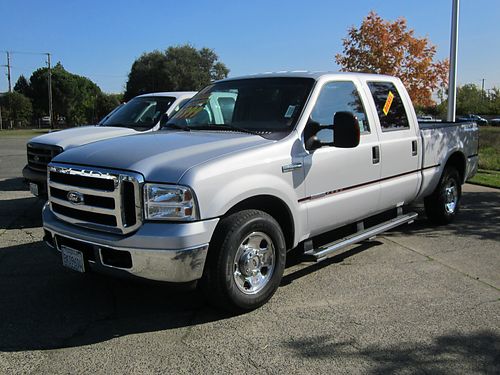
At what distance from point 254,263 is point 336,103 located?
1946mm

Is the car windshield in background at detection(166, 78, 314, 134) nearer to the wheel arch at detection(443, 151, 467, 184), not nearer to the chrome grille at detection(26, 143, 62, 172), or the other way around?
the chrome grille at detection(26, 143, 62, 172)

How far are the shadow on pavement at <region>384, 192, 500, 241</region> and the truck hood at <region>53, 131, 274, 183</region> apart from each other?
11.3ft

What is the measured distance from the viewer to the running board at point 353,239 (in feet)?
15.1

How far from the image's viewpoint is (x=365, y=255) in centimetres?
582

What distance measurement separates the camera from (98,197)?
384cm

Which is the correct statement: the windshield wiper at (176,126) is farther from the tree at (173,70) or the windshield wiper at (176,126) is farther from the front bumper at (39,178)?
the tree at (173,70)

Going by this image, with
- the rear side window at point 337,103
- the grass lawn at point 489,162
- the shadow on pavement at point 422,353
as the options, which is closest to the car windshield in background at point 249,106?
the rear side window at point 337,103

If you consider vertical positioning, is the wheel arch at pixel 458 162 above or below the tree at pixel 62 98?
below

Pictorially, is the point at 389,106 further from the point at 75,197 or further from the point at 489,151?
the point at 489,151

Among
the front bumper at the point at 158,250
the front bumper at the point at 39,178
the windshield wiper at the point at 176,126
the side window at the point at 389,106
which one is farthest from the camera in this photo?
the front bumper at the point at 39,178

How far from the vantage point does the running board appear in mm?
4593

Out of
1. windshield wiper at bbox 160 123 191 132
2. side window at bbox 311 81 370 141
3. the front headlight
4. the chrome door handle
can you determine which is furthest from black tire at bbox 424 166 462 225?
the front headlight

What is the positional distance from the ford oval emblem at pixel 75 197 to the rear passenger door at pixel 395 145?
316 centimetres

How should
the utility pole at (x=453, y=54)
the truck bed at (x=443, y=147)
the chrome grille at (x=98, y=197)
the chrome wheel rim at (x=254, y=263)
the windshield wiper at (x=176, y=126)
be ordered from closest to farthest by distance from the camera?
the chrome grille at (x=98, y=197) < the chrome wheel rim at (x=254, y=263) < the windshield wiper at (x=176, y=126) < the truck bed at (x=443, y=147) < the utility pole at (x=453, y=54)
